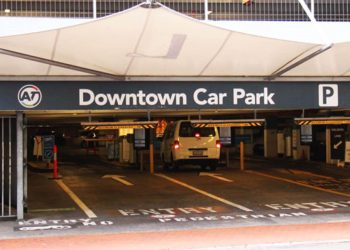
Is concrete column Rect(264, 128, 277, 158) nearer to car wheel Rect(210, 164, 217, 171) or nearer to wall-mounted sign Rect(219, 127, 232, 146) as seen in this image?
wall-mounted sign Rect(219, 127, 232, 146)

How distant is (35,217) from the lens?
12.4 metres

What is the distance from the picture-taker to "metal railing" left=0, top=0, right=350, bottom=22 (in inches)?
573

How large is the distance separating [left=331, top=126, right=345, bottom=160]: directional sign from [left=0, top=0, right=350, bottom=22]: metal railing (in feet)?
31.8

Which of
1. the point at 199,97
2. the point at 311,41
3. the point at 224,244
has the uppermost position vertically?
the point at 311,41

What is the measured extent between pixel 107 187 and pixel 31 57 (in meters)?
8.69

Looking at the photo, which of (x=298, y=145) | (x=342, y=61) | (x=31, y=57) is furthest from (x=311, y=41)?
(x=298, y=145)

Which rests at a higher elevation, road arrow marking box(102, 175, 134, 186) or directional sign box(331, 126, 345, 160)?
directional sign box(331, 126, 345, 160)

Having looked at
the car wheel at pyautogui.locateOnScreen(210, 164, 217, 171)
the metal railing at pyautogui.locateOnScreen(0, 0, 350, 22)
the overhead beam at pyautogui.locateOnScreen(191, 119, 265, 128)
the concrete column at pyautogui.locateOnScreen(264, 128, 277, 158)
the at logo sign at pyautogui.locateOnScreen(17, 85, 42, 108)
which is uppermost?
the metal railing at pyautogui.locateOnScreen(0, 0, 350, 22)

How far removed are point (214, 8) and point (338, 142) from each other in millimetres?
11739

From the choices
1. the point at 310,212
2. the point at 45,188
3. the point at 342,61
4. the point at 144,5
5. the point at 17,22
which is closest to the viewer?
the point at 144,5

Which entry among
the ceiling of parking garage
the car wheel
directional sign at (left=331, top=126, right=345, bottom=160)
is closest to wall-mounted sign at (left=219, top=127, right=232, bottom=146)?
the car wheel

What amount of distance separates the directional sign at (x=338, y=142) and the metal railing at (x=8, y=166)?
1547 centimetres

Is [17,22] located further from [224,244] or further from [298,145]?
[298,145]

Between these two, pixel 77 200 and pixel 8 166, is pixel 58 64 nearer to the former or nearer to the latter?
pixel 8 166
